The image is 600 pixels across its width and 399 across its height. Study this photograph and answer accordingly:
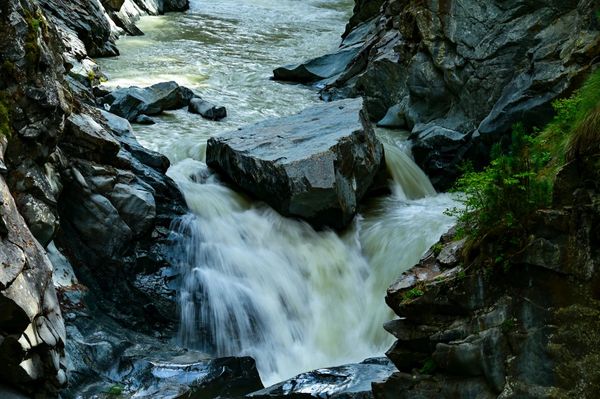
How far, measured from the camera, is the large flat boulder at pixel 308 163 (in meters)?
9.61

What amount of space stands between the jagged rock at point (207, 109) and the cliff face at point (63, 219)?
13.8 feet

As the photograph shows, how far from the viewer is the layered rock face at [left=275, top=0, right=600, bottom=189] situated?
10.1 meters

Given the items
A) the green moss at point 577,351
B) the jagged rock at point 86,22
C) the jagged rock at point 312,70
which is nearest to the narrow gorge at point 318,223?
the green moss at point 577,351

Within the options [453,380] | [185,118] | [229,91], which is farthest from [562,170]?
[229,91]

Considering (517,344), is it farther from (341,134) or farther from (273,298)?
(341,134)

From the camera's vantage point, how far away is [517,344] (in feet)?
15.6

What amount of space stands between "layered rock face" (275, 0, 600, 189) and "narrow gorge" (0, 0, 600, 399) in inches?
1.6

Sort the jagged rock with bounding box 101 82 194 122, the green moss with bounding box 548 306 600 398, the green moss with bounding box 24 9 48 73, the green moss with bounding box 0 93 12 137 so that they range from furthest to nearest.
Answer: the jagged rock with bounding box 101 82 194 122, the green moss with bounding box 24 9 48 73, the green moss with bounding box 0 93 12 137, the green moss with bounding box 548 306 600 398

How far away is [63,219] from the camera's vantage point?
818 centimetres

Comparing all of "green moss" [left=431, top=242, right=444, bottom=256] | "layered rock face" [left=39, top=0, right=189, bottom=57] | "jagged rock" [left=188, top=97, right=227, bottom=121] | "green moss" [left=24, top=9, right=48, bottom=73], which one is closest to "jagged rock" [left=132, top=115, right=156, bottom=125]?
"jagged rock" [left=188, top=97, right=227, bottom=121]

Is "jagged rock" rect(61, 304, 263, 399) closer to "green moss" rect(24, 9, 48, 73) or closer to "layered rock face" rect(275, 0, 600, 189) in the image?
"green moss" rect(24, 9, 48, 73)

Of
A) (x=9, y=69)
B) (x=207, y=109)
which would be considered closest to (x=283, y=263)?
(x=9, y=69)

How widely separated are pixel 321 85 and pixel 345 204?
8.39 meters

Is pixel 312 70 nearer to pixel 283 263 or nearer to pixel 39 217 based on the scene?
pixel 283 263
